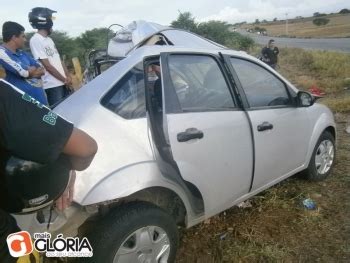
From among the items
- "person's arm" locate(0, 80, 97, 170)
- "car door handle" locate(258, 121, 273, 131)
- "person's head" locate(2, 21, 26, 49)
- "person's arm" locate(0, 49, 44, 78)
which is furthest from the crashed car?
"person's head" locate(2, 21, 26, 49)

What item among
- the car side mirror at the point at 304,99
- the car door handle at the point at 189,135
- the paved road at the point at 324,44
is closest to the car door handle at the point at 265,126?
the car side mirror at the point at 304,99

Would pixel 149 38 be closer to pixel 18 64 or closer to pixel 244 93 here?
pixel 244 93

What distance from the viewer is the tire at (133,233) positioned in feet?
7.27

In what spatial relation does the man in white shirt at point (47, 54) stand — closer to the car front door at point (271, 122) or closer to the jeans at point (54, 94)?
the jeans at point (54, 94)

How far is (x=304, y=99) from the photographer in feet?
12.0

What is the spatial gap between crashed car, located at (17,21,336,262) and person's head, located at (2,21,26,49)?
5.69ft

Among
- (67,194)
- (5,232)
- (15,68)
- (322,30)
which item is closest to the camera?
(5,232)

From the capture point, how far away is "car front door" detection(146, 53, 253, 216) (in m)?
2.60

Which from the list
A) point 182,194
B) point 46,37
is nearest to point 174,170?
point 182,194

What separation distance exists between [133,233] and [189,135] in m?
0.74

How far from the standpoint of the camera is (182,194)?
2.62 meters

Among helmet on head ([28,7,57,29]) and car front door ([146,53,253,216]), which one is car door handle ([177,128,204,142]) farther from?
helmet on head ([28,7,57,29])

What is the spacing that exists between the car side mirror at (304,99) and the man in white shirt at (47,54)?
2868 millimetres

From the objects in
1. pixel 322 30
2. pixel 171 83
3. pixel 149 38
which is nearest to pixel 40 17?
pixel 149 38
